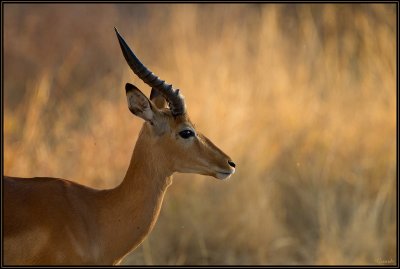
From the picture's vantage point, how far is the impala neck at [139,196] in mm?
5391

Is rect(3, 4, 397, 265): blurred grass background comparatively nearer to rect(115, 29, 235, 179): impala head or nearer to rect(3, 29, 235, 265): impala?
rect(3, 29, 235, 265): impala

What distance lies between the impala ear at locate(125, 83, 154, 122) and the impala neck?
95 mm

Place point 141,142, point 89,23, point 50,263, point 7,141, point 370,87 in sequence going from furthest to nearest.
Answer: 1. point 89,23
2. point 370,87
3. point 7,141
4. point 141,142
5. point 50,263

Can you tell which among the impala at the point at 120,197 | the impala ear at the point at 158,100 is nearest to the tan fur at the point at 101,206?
the impala at the point at 120,197

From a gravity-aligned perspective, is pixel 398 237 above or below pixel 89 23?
below

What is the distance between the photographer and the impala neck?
5.39 m

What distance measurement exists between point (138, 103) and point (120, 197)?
0.58 meters

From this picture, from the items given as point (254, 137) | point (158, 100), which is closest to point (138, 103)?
point (158, 100)

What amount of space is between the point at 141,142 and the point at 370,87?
5.11m

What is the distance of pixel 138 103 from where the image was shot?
212 inches

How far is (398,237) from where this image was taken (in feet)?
27.5

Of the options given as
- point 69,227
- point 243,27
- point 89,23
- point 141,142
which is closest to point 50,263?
point 69,227

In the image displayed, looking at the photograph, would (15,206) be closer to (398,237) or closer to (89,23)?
(398,237)

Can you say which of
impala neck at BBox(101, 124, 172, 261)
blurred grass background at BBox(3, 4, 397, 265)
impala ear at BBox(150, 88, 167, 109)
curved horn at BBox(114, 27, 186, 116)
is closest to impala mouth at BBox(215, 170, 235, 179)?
impala neck at BBox(101, 124, 172, 261)
